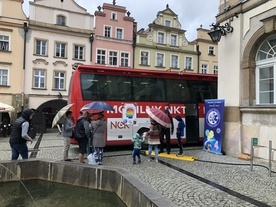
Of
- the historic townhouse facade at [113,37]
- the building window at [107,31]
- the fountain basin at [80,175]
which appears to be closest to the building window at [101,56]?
the historic townhouse facade at [113,37]

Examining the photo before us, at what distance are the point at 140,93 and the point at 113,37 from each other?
18742 millimetres

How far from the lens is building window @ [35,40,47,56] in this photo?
25959 mm

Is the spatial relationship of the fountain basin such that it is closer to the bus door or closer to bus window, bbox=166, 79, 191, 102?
bus window, bbox=166, 79, 191, 102

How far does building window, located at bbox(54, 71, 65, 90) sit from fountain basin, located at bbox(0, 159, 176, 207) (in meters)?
20.4

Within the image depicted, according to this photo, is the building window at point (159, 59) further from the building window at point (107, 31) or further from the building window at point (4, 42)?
the building window at point (4, 42)

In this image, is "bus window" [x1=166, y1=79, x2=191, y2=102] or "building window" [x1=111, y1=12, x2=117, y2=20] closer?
"bus window" [x1=166, y1=79, x2=191, y2=102]

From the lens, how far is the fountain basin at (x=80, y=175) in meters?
5.30

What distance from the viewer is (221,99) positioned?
1065 cm

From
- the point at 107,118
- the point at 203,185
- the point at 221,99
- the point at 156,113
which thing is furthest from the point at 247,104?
the point at 107,118

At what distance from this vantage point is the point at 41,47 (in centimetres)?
2616

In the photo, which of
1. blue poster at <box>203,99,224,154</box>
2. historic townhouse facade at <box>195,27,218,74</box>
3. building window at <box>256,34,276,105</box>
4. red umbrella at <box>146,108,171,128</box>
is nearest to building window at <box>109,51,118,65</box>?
historic townhouse facade at <box>195,27,218,74</box>

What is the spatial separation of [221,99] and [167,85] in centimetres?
285

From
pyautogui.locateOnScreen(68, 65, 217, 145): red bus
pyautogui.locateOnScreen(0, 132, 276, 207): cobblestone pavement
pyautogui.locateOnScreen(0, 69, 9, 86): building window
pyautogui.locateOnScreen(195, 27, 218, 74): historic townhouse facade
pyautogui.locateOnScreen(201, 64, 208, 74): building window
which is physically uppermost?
pyautogui.locateOnScreen(195, 27, 218, 74): historic townhouse facade

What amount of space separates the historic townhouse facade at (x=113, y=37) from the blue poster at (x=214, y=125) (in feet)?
62.3
